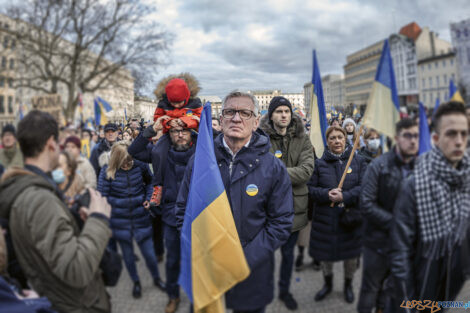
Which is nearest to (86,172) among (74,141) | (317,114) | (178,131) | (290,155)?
(74,141)

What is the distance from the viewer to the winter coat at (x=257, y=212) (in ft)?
7.38

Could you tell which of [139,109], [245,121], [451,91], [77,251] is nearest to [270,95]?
[245,121]

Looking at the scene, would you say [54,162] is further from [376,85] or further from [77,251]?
[376,85]

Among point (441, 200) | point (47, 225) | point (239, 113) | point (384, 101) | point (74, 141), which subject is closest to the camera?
point (47, 225)

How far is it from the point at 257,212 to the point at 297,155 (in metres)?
1.47

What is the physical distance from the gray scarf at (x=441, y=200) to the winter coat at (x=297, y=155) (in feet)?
5.15

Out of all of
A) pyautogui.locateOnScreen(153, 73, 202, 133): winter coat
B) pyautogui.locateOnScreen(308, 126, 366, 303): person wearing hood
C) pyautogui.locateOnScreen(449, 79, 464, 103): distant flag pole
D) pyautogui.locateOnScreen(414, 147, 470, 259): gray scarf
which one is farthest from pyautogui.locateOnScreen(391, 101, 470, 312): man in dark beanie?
pyautogui.locateOnScreen(153, 73, 202, 133): winter coat

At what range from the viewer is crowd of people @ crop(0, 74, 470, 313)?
1.39 m

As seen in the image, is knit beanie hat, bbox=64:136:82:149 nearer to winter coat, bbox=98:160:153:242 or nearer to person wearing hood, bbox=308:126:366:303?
winter coat, bbox=98:160:153:242

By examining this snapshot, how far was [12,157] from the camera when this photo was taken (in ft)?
4.55

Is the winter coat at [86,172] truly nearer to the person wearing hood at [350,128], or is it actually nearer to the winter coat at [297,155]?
the winter coat at [297,155]

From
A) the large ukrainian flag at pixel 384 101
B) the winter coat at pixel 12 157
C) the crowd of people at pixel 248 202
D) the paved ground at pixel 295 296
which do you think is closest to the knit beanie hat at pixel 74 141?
the crowd of people at pixel 248 202

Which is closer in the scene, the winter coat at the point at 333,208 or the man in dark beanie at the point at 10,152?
the man in dark beanie at the point at 10,152

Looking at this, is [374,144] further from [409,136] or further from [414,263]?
[414,263]
